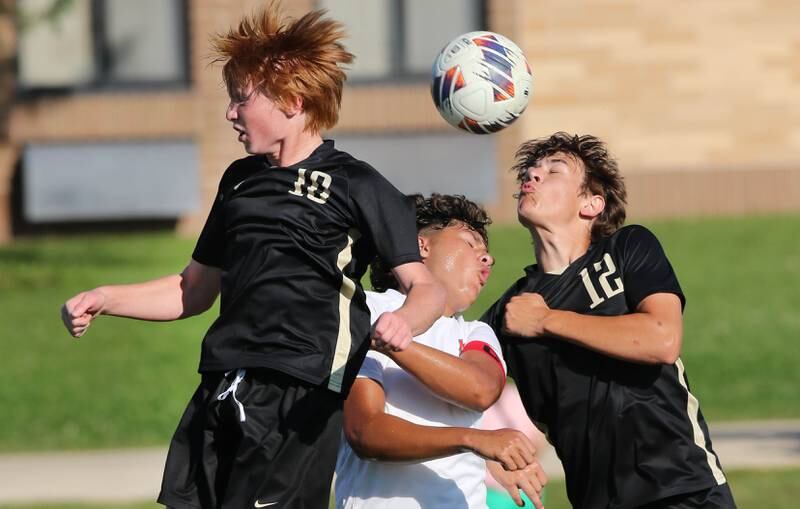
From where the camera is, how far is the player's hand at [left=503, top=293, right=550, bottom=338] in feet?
15.0

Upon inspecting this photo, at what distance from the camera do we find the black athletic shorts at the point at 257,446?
14.0ft

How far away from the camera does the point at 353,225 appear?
439 cm

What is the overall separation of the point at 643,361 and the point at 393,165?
17.3 m

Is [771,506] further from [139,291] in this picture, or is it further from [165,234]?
[165,234]

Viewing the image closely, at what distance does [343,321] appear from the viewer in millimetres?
4320

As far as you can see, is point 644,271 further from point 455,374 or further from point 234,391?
point 234,391

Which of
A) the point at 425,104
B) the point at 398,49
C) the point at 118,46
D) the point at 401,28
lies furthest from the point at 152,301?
the point at 118,46

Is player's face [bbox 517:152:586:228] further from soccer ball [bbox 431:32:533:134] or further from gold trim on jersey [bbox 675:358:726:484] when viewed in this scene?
gold trim on jersey [bbox 675:358:726:484]

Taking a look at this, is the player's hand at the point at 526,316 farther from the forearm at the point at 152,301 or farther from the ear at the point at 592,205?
the forearm at the point at 152,301

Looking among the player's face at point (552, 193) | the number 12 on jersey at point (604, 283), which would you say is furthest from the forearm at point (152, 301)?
the number 12 on jersey at point (604, 283)

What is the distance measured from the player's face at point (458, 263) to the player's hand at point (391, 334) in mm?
526

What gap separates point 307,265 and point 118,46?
1893 cm

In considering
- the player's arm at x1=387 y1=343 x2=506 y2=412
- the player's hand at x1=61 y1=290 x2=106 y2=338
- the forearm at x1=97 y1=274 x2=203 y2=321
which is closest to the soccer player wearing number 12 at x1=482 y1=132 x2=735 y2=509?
the player's arm at x1=387 y1=343 x2=506 y2=412

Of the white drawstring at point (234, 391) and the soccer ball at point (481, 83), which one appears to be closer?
the white drawstring at point (234, 391)
